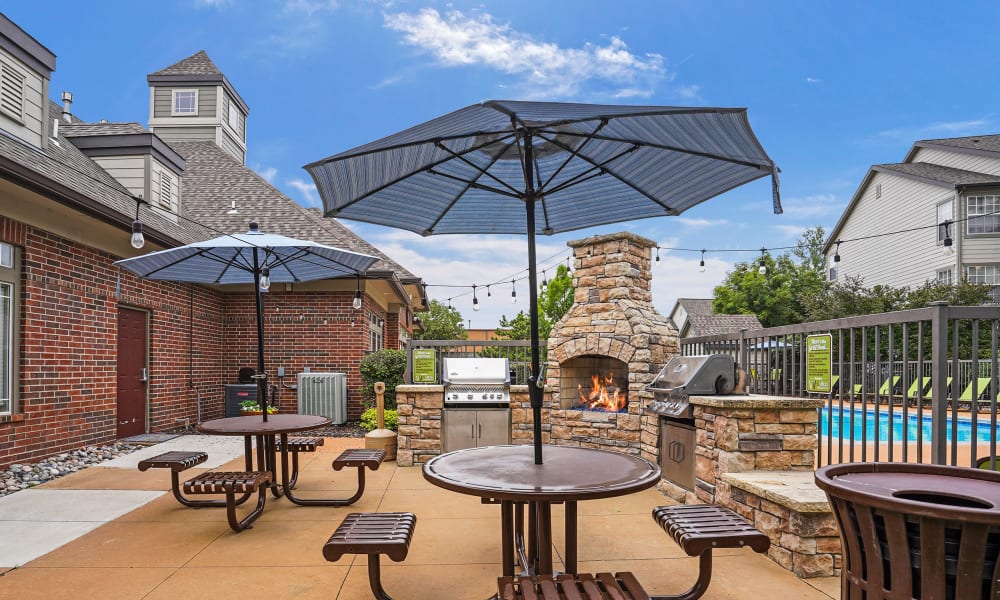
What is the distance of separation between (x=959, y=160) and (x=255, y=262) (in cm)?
2181

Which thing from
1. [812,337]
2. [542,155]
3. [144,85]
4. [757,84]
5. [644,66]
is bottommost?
[812,337]

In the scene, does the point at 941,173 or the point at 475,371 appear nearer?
the point at 475,371

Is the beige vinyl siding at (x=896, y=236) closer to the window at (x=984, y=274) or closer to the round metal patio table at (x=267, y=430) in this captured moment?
the window at (x=984, y=274)

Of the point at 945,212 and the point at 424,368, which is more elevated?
the point at 945,212

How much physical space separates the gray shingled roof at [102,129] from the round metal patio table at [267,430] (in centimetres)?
645

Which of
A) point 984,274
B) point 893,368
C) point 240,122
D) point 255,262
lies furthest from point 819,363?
point 240,122

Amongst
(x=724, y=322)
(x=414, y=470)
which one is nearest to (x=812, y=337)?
(x=414, y=470)

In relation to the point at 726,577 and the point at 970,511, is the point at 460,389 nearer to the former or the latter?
the point at 726,577

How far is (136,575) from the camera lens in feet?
11.6

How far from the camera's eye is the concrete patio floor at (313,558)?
11.0 feet

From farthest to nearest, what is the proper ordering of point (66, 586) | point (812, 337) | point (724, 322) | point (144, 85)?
point (724, 322), point (144, 85), point (812, 337), point (66, 586)

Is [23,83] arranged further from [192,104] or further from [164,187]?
[192,104]

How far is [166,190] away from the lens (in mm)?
10117

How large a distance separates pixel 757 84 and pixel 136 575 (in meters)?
32.9
